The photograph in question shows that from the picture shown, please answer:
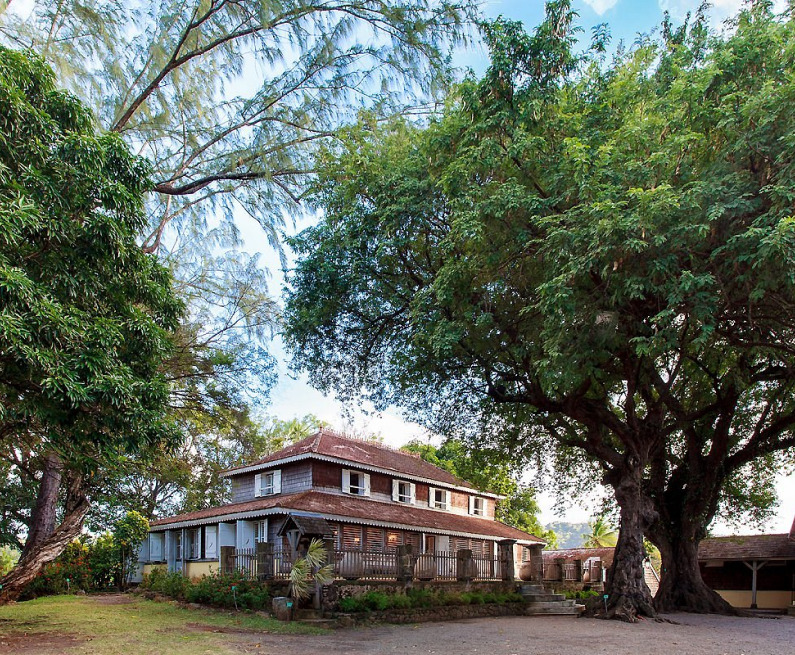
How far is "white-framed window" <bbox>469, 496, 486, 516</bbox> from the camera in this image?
115ft

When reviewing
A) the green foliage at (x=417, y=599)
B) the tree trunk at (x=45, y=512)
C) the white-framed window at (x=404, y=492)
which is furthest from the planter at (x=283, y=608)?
the white-framed window at (x=404, y=492)

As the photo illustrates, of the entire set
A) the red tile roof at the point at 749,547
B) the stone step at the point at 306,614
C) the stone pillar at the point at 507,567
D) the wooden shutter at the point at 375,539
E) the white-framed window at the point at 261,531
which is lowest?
the red tile roof at the point at 749,547

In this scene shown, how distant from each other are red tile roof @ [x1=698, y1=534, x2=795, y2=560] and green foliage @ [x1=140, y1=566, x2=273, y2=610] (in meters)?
22.0

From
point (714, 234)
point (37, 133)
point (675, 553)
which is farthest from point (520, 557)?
point (37, 133)

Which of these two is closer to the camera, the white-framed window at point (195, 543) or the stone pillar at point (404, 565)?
the stone pillar at point (404, 565)

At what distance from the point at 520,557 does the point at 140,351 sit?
30.4 meters

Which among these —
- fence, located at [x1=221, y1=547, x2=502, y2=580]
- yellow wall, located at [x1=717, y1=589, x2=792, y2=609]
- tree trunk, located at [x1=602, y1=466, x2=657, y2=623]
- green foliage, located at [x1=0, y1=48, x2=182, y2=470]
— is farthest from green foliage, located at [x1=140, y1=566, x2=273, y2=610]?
yellow wall, located at [x1=717, y1=589, x2=792, y2=609]

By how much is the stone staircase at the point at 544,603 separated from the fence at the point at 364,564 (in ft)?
7.22

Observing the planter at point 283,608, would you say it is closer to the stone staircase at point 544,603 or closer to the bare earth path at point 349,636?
the bare earth path at point 349,636

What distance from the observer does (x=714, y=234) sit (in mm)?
11797

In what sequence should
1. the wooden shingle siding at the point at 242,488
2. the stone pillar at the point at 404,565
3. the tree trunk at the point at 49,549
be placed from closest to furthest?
the tree trunk at the point at 49,549 < the stone pillar at the point at 404,565 < the wooden shingle siding at the point at 242,488

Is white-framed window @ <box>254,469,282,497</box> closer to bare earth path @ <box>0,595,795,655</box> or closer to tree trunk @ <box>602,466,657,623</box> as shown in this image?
bare earth path @ <box>0,595,795,655</box>

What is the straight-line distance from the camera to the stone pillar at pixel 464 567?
2050 cm

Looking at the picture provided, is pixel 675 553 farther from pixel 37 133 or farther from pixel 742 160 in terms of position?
pixel 37 133
